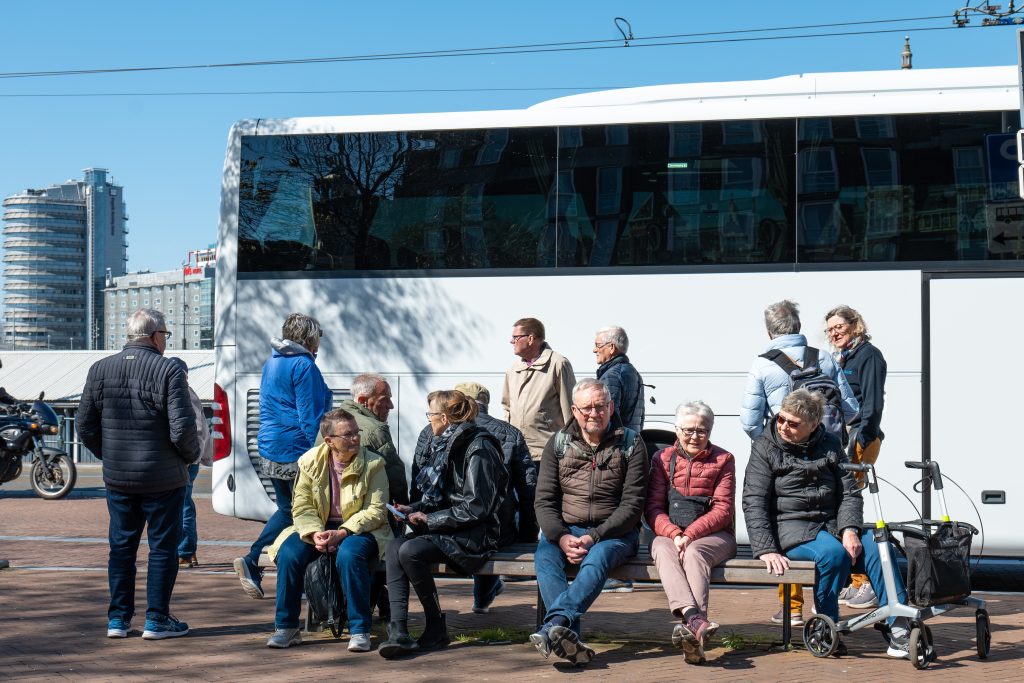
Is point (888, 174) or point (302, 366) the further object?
point (888, 174)

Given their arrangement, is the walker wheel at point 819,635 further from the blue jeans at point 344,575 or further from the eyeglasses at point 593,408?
the blue jeans at point 344,575

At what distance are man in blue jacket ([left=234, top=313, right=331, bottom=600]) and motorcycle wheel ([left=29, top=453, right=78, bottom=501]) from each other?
9.64 m

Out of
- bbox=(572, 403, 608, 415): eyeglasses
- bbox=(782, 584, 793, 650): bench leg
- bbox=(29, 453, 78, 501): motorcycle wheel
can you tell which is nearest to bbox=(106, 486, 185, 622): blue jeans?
bbox=(572, 403, 608, 415): eyeglasses

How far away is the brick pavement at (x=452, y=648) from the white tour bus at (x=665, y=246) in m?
1.46

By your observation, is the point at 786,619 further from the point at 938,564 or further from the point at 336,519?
the point at 336,519

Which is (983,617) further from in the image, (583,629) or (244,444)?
(244,444)

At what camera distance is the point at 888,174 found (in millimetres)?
9180

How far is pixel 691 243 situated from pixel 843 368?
1.67 metres

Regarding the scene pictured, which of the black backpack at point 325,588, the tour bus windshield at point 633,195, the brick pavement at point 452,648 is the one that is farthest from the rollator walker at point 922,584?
the tour bus windshield at point 633,195

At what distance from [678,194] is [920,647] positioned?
4.23 m

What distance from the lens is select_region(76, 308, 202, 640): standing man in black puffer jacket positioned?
276 inches

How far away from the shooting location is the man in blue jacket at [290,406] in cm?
796

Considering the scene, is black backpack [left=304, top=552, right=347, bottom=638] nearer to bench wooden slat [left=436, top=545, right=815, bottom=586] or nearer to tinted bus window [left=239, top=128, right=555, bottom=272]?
bench wooden slat [left=436, top=545, right=815, bottom=586]

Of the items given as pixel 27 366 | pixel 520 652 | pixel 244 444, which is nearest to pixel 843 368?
pixel 520 652
